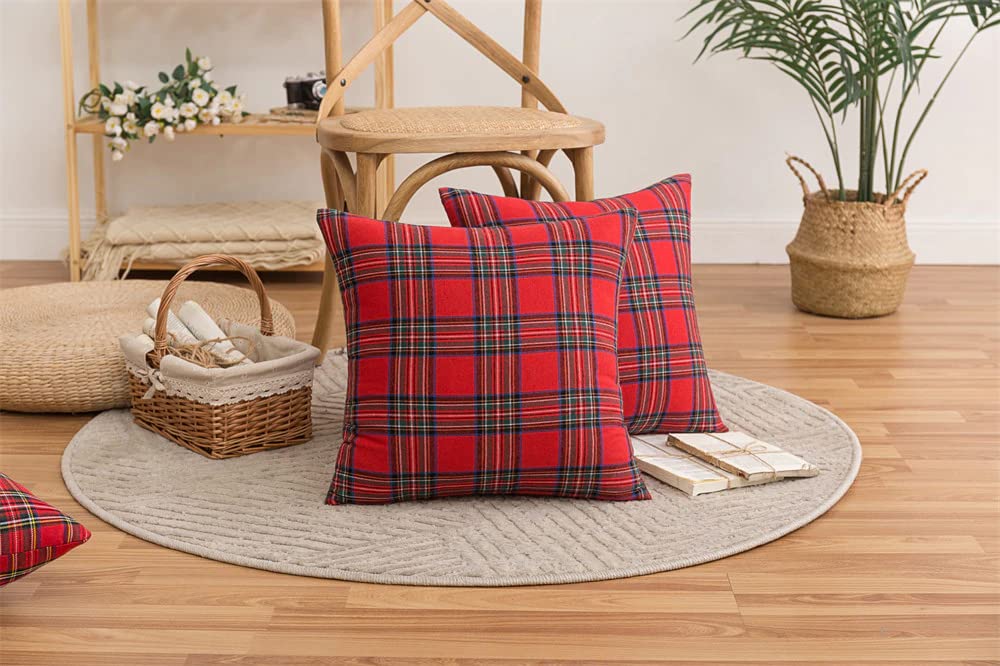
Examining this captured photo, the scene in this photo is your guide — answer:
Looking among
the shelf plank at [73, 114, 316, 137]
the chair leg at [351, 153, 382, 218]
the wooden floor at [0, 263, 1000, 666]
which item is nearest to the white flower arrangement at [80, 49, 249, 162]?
the shelf plank at [73, 114, 316, 137]

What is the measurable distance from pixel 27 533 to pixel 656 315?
919 mm

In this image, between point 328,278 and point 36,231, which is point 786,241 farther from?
point 36,231

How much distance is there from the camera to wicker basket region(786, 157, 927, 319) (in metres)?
2.63

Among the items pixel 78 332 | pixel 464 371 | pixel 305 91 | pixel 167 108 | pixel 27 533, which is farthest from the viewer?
pixel 305 91

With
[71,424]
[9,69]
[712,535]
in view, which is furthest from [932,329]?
[9,69]

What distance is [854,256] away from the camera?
2639mm

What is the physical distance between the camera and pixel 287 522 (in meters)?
1.52

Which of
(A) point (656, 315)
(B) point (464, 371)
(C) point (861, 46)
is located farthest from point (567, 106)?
(B) point (464, 371)

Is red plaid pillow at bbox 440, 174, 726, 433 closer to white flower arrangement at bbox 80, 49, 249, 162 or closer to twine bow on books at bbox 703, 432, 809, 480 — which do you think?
twine bow on books at bbox 703, 432, 809, 480

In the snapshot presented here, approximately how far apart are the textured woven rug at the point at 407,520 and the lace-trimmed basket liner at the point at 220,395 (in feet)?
0.09

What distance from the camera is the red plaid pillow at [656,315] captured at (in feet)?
5.57

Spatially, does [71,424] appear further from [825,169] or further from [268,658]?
[825,169]

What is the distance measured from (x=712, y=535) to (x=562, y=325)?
0.33 meters

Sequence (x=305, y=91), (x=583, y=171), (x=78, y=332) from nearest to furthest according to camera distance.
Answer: (x=583, y=171)
(x=78, y=332)
(x=305, y=91)
